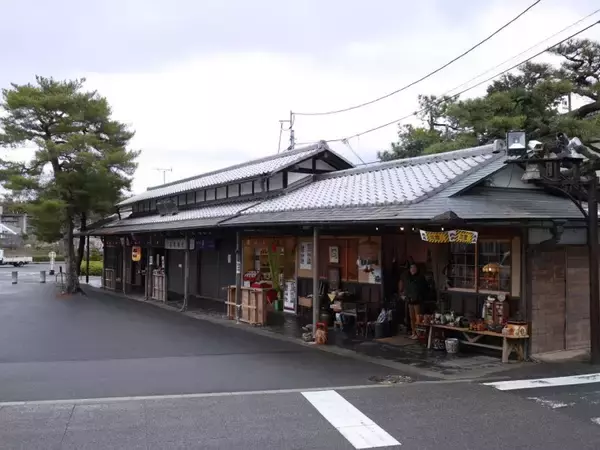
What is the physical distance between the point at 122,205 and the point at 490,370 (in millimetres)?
24731

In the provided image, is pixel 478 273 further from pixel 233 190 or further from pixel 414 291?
pixel 233 190

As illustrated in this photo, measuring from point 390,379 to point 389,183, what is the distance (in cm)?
577

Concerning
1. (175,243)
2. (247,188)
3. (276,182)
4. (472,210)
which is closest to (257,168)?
(247,188)

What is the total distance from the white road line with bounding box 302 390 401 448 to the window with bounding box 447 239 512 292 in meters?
4.90

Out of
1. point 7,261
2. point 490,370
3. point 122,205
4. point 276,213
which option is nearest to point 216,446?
point 490,370

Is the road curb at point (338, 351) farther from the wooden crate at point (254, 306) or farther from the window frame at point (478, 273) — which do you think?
the window frame at point (478, 273)

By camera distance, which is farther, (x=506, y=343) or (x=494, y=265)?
(x=494, y=265)

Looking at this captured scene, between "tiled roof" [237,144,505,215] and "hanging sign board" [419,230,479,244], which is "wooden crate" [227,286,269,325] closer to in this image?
"tiled roof" [237,144,505,215]

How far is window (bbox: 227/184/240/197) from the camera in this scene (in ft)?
67.3

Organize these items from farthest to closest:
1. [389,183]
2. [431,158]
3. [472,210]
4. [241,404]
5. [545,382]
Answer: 1. [431,158]
2. [389,183]
3. [472,210]
4. [545,382]
5. [241,404]

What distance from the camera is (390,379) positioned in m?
9.00

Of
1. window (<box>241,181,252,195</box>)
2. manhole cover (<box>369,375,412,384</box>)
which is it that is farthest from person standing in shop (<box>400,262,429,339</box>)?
window (<box>241,181,252,195</box>)

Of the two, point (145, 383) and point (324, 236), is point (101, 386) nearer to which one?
point (145, 383)

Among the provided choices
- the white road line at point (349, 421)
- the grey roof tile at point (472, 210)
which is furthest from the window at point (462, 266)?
the white road line at point (349, 421)
